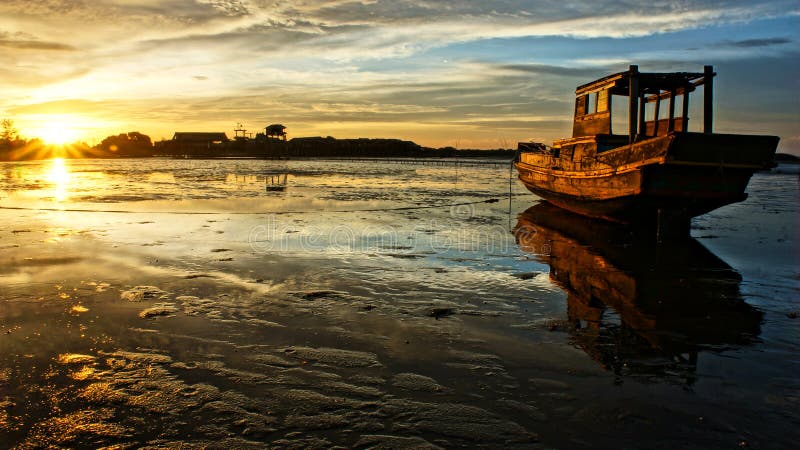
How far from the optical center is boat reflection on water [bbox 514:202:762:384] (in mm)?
5250

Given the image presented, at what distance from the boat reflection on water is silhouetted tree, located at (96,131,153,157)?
121122 millimetres

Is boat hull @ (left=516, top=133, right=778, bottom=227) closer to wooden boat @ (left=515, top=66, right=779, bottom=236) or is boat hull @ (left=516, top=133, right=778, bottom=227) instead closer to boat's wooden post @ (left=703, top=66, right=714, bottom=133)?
wooden boat @ (left=515, top=66, right=779, bottom=236)

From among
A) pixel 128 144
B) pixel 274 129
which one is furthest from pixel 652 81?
pixel 128 144

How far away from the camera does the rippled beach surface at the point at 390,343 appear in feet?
12.3

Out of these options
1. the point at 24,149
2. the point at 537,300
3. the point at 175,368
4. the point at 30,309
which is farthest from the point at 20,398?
the point at 24,149

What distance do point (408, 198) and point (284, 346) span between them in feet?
58.5

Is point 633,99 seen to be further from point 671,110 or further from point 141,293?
point 141,293

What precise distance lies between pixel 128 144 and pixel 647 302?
134790 millimetres

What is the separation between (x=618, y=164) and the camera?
44.2ft

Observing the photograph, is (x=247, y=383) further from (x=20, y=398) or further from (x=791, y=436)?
(x=791, y=436)

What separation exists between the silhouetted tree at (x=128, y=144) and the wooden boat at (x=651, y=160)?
116585mm

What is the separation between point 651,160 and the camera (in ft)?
39.7

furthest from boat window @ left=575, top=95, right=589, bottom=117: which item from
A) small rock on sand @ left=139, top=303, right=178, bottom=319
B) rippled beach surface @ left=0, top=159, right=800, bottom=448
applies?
small rock on sand @ left=139, top=303, right=178, bottom=319

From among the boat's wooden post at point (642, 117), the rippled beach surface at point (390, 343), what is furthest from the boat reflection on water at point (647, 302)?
the boat's wooden post at point (642, 117)
